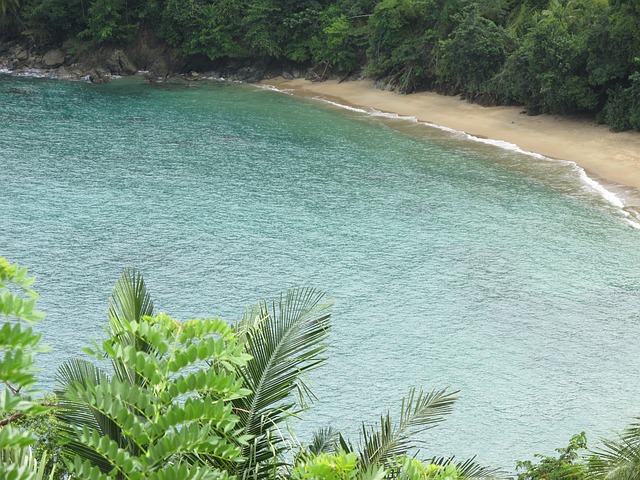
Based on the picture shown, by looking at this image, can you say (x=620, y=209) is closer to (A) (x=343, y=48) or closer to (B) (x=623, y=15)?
(B) (x=623, y=15)

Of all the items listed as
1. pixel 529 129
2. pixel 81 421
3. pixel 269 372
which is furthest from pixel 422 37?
pixel 81 421

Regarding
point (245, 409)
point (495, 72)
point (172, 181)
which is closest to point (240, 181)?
point (172, 181)

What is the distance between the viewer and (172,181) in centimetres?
3162

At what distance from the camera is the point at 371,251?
2422 centimetres

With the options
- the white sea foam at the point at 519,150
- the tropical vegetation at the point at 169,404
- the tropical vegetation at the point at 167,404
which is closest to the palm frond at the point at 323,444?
the tropical vegetation at the point at 169,404

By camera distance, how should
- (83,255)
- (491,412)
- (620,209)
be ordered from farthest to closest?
(620,209), (83,255), (491,412)

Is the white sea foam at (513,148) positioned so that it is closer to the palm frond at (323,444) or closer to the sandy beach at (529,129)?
the sandy beach at (529,129)

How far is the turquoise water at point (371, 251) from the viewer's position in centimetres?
1681

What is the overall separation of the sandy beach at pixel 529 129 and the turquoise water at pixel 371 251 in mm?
1313

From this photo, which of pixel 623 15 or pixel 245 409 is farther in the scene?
pixel 623 15

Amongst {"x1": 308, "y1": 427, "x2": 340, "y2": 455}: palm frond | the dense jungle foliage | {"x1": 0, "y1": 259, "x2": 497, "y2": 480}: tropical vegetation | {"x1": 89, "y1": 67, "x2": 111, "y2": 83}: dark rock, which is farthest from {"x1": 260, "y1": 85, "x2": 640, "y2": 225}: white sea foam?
{"x1": 0, "y1": 259, "x2": 497, "y2": 480}: tropical vegetation

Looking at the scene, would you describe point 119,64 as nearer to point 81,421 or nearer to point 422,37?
point 422,37

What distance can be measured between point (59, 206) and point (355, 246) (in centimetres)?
1061

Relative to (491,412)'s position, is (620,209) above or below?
above
